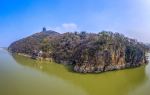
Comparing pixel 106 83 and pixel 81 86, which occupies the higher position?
pixel 106 83

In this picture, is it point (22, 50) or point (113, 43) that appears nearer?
point (113, 43)

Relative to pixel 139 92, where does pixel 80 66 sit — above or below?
above

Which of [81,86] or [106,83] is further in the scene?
[106,83]

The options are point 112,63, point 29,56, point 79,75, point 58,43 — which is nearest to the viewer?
point 79,75

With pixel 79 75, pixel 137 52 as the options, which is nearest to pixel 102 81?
pixel 79 75

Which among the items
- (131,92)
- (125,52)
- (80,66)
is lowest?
(131,92)

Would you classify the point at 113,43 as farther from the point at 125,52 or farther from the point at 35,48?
the point at 35,48

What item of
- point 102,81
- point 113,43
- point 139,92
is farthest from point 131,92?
point 113,43

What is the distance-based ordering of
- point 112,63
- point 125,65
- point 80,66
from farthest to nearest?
point 125,65 → point 112,63 → point 80,66

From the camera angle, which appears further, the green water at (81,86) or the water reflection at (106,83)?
the water reflection at (106,83)

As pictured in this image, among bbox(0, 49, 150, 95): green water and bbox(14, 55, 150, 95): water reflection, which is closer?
bbox(0, 49, 150, 95): green water
